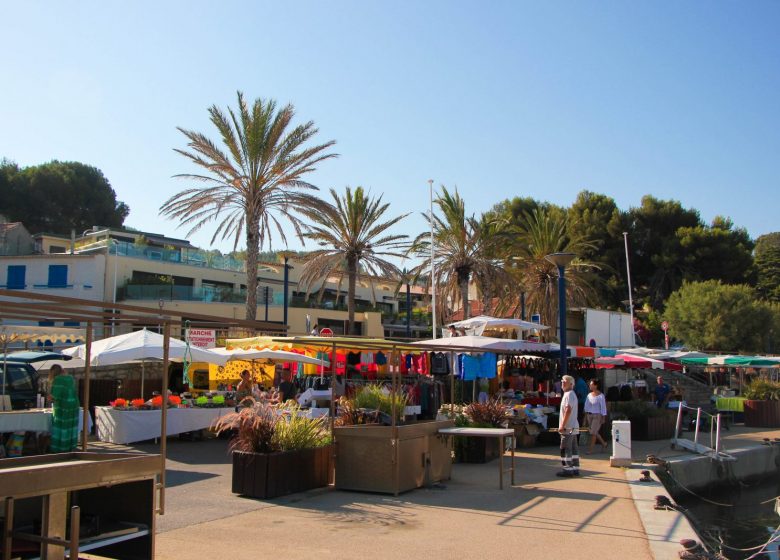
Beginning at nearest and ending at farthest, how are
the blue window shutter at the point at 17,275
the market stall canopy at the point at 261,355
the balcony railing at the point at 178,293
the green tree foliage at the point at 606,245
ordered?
the market stall canopy at the point at 261,355
the balcony railing at the point at 178,293
the blue window shutter at the point at 17,275
the green tree foliage at the point at 606,245

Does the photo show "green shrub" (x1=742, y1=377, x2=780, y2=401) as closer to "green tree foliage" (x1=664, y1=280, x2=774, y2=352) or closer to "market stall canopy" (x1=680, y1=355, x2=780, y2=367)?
"market stall canopy" (x1=680, y1=355, x2=780, y2=367)

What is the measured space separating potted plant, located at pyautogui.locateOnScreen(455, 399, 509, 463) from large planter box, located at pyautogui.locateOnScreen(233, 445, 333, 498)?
4.76 metres

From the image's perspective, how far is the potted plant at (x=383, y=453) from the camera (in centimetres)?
1066

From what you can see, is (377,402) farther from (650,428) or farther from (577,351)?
(577,351)

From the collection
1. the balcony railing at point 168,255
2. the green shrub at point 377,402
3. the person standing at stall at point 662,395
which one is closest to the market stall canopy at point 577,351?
the person standing at stall at point 662,395

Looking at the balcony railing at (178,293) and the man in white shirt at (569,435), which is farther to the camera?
the balcony railing at (178,293)

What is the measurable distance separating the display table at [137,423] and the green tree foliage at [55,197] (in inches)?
2024

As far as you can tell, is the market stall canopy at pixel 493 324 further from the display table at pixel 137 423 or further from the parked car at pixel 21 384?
the parked car at pixel 21 384

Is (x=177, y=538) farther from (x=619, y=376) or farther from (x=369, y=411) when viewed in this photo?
(x=619, y=376)

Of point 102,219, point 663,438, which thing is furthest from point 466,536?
point 102,219

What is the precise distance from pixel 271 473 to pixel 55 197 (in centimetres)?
6019

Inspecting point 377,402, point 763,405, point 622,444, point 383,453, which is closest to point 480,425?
point 622,444

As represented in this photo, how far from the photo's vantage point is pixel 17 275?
41969 millimetres

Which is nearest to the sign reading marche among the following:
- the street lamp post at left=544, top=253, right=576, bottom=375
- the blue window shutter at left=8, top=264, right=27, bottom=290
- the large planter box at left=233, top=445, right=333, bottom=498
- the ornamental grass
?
the ornamental grass
